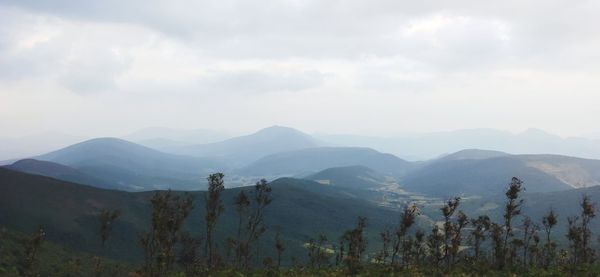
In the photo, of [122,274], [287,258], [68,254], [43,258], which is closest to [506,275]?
[122,274]

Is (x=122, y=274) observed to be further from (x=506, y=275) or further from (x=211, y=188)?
(x=506, y=275)

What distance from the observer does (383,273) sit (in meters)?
44.3

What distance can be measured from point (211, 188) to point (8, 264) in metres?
70.4

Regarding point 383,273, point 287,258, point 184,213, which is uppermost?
point 184,213

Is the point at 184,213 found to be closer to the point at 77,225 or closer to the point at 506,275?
the point at 506,275

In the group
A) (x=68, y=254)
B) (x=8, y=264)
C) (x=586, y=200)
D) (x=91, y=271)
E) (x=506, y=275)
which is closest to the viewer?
(x=506, y=275)

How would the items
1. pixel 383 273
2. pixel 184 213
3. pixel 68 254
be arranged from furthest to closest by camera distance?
pixel 68 254
pixel 184 213
pixel 383 273

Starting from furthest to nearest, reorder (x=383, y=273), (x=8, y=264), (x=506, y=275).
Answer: (x=8, y=264) → (x=383, y=273) → (x=506, y=275)

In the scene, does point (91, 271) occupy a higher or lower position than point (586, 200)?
lower

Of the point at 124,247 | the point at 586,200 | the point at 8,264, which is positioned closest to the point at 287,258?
the point at 124,247

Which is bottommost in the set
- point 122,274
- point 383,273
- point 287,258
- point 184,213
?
point 287,258

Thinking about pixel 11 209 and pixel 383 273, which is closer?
pixel 383 273

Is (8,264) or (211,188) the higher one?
(211,188)

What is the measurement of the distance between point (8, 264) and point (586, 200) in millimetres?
106095
